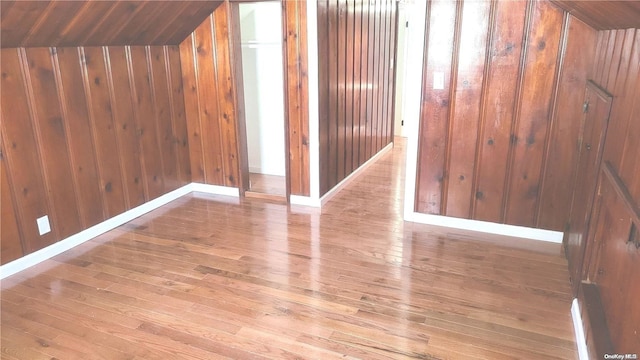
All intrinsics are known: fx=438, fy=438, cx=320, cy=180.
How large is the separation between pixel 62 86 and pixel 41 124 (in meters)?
0.32

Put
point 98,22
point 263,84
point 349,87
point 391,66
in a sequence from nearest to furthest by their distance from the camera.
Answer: point 98,22 → point 349,87 → point 263,84 → point 391,66

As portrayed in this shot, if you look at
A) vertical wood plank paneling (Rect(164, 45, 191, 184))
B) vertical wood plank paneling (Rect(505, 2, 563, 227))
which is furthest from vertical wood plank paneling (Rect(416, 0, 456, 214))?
vertical wood plank paneling (Rect(164, 45, 191, 184))

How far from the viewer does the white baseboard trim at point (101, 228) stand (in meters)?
2.95

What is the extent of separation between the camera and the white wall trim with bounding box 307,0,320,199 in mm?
3680

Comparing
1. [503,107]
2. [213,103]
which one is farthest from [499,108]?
[213,103]

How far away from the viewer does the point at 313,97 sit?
3.88m

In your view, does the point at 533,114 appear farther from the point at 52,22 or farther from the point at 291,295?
the point at 52,22

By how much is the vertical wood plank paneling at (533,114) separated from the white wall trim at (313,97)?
5.37ft

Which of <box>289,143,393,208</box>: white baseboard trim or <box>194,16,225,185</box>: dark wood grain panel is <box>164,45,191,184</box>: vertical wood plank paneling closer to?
<box>194,16,225,185</box>: dark wood grain panel

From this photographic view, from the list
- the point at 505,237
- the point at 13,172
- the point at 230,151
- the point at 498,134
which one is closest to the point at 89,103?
the point at 13,172

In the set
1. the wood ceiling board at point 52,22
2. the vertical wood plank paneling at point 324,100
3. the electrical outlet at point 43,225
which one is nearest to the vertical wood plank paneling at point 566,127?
the vertical wood plank paneling at point 324,100

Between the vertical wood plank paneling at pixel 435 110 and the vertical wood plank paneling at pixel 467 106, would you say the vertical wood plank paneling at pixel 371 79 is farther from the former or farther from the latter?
the vertical wood plank paneling at pixel 467 106

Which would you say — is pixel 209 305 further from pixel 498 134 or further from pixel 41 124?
pixel 498 134

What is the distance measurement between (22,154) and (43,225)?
525 mm
